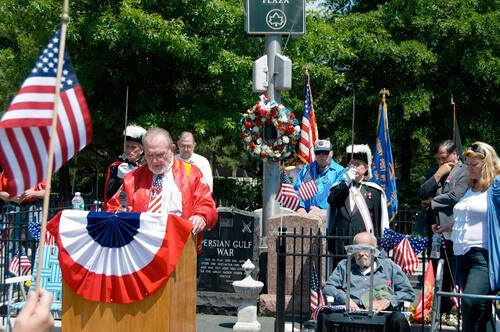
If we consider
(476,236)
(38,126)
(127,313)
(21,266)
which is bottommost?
(127,313)

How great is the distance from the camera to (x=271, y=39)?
1109 cm

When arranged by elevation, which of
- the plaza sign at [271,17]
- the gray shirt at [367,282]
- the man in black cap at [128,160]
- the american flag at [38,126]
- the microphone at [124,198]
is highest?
the plaza sign at [271,17]

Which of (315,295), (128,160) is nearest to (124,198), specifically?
(128,160)

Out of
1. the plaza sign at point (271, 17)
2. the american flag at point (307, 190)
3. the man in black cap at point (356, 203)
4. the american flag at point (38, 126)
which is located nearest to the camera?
the american flag at point (38, 126)

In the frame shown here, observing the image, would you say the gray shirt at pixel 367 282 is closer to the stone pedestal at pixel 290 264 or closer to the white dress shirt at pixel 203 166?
the stone pedestal at pixel 290 264

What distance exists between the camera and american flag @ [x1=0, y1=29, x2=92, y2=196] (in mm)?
3502

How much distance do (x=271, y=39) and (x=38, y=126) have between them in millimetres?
7887

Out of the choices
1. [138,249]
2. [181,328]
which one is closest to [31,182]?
[138,249]

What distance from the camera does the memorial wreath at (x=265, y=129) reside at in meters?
10.4

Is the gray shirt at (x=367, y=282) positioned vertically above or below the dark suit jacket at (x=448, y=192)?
below

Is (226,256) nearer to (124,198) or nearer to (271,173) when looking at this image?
(271,173)

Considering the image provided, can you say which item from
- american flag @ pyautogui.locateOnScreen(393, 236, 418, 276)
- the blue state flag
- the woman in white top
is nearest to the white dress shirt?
american flag @ pyautogui.locateOnScreen(393, 236, 418, 276)

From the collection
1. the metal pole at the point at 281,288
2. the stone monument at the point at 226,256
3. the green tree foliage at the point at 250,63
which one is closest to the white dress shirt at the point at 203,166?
the stone monument at the point at 226,256

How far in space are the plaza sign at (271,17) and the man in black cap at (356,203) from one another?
3467 mm
